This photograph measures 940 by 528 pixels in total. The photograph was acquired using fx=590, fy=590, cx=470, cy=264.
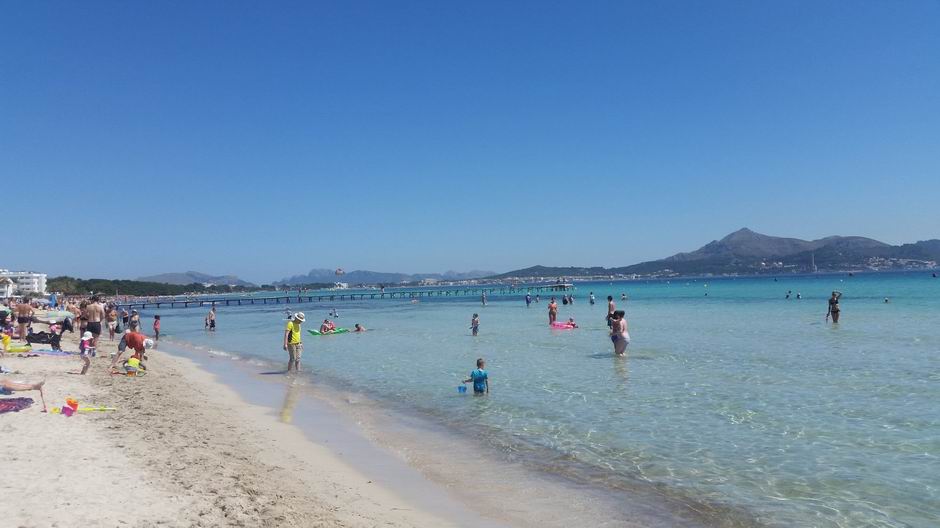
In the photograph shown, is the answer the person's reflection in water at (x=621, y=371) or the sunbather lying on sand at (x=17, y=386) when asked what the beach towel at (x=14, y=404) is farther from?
the person's reflection in water at (x=621, y=371)

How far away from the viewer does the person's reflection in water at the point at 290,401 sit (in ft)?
34.6

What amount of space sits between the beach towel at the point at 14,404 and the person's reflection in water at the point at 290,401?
12.1ft

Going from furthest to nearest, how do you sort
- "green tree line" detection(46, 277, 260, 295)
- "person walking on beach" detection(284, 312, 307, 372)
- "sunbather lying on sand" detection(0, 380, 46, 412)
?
"green tree line" detection(46, 277, 260, 295) < "person walking on beach" detection(284, 312, 307, 372) < "sunbather lying on sand" detection(0, 380, 46, 412)

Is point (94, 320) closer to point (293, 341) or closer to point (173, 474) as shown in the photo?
Result: point (293, 341)

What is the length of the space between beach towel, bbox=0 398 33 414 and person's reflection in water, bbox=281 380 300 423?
3684 mm

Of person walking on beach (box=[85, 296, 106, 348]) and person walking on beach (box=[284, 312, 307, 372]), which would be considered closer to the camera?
person walking on beach (box=[284, 312, 307, 372])

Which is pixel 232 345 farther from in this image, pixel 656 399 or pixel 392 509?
pixel 392 509

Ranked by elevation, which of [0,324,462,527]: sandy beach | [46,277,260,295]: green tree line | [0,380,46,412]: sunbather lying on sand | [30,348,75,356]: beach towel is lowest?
[0,324,462,527]: sandy beach

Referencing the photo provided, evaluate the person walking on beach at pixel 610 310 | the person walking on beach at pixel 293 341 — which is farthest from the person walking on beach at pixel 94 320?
the person walking on beach at pixel 610 310

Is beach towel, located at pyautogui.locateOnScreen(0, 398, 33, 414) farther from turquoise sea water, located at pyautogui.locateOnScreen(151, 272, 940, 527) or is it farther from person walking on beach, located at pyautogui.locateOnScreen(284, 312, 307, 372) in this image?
person walking on beach, located at pyautogui.locateOnScreen(284, 312, 307, 372)

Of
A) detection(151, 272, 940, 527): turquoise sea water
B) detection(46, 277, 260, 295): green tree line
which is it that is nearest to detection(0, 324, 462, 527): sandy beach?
detection(151, 272, 940, 527): turquoise sea water

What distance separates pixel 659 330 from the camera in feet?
83.8

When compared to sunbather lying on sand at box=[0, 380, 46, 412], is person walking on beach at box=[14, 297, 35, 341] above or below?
above

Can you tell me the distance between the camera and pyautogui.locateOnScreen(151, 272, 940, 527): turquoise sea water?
641 cm
